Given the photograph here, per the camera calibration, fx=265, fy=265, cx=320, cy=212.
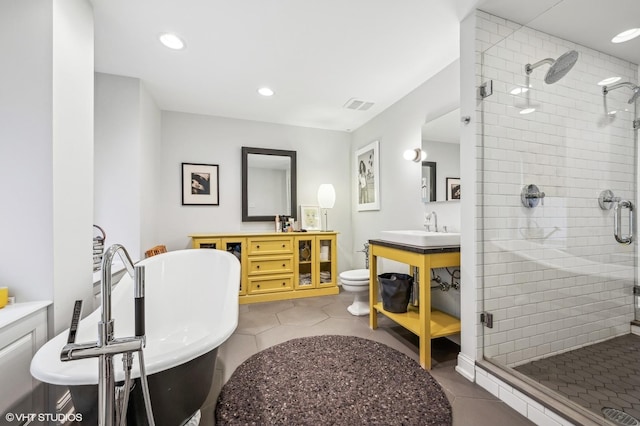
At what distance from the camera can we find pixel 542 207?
6.05 feet

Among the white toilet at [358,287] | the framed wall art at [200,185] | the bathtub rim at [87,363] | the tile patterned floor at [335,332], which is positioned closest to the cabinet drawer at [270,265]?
the tile patterned floor at [335,332]

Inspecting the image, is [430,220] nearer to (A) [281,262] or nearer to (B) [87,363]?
(A) [281,262]

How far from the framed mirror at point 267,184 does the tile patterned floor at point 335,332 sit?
128 centimetres

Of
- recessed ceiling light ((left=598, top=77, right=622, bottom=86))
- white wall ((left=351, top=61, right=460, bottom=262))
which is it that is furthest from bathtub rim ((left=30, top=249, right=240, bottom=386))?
recessed ceiling light ((left=598, top=77, right=622, bottom=86))

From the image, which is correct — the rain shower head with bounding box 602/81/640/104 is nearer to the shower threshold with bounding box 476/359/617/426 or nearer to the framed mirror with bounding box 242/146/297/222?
the shower threshold with bounding box 476/359/617/426

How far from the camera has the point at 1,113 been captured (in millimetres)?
1315

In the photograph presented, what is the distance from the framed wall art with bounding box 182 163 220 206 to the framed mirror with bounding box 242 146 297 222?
38 centimetres

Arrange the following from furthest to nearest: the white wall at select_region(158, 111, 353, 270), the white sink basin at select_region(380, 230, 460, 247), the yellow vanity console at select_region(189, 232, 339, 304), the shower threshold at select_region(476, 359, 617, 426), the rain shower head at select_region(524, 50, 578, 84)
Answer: the white wall at select_region(158, 111, 353, 270) < the yellow vanity console at select_region(189, 232, 339, 304) < the white sink basin at select_region(380, 230, 460, 247) < the rain shower head at select_region(524, 50, 578, 84) < the shower threshold at select_region(476, 359, 617, 426)

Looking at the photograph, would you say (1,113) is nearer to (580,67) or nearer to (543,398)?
(543,398)

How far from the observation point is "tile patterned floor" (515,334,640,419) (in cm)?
134

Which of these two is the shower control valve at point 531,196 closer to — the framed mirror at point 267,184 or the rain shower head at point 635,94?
the rain shower head at point 635,94

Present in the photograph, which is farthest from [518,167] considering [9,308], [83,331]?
[9,308]

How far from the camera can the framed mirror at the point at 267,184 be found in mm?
3740

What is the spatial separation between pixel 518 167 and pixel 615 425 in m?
1.43
